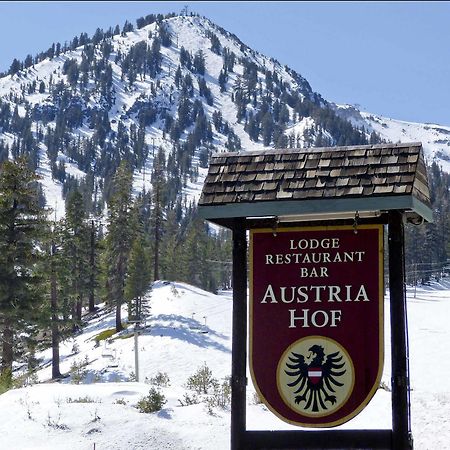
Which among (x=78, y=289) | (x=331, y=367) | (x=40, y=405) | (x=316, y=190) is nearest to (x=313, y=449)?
(x=331, y=367)

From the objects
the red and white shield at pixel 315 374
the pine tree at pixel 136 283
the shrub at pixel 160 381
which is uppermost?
the pine tree at pixel 136 283

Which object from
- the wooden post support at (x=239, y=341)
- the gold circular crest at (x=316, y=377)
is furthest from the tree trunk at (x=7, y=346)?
the gold circular crest at (x=316, y=377)

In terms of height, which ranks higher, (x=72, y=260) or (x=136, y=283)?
(x=72, y=260)

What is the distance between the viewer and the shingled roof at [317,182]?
8.95 metres

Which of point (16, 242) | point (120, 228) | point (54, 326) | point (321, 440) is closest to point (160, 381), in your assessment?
point (321, 440)

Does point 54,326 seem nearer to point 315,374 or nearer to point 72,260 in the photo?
point 72,260

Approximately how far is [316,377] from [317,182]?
214cm

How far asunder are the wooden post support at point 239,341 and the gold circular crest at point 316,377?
0.48 metres

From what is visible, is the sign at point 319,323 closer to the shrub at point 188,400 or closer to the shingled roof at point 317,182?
the shingled roof at point 317,182

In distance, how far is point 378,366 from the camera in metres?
8.98

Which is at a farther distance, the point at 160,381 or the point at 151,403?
the point at 160,381

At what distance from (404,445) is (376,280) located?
5.83 ft

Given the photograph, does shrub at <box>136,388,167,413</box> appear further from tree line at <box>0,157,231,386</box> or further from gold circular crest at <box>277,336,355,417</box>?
tree line at <box>0,157,231,386</box>

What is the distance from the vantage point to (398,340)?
8938mm
